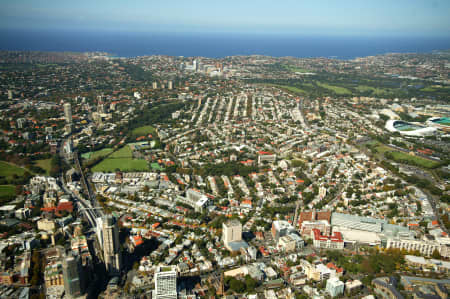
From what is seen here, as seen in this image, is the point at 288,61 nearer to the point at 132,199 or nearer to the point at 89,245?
the point at 132,199

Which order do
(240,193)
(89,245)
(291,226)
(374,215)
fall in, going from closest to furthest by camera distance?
1. (89,245)
2. (291,226)
3. (374,215)
4. (240,193)

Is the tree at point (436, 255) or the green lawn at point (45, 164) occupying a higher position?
the green lawn at point (45, 164)

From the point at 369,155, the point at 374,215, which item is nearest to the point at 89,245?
the point at 374,215

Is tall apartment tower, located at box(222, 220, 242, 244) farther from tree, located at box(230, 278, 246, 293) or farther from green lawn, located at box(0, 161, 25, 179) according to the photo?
green lawn, located at box(0, 161, 25, 179)

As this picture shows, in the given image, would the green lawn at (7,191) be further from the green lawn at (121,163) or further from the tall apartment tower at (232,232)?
the tall apartment tower at (232,232)

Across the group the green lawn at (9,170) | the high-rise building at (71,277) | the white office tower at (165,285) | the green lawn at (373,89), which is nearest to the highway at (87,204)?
the green lawn at (9,170)
